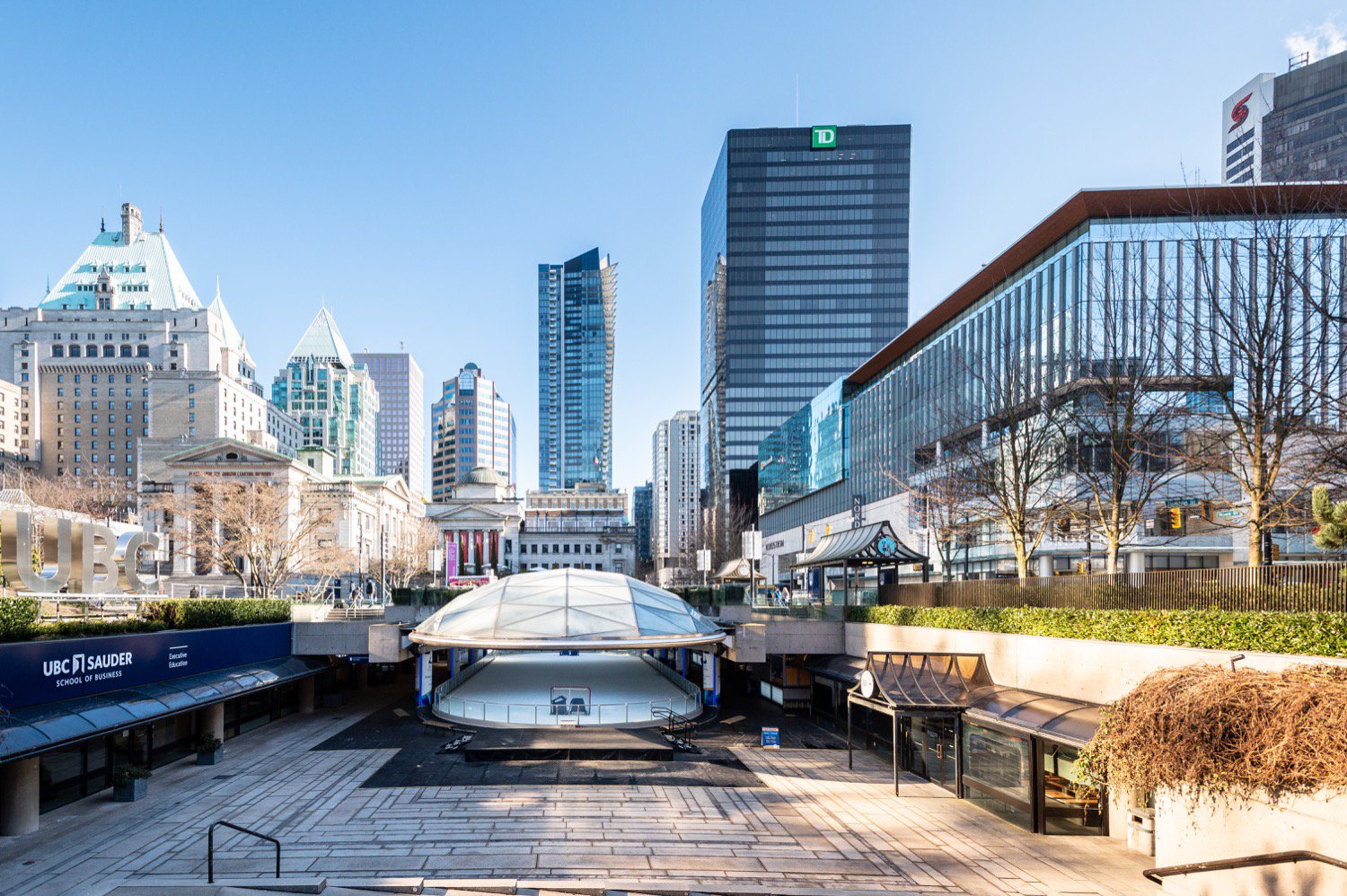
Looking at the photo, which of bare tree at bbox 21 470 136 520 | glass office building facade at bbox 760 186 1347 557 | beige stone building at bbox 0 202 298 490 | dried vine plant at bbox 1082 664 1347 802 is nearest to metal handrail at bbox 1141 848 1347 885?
dried vine plant at bbox 1082 664 1347 802

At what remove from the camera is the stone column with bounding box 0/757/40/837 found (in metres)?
18.2

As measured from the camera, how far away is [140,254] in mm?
170625

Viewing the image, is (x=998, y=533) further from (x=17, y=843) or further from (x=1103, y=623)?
(x=17, y=843)

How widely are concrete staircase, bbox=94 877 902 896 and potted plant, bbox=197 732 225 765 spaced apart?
1125 centimetres

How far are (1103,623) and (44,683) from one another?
26.1 meters

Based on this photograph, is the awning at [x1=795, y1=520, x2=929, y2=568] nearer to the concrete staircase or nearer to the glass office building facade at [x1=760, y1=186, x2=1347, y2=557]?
the glass office building facade at [x1=760, y1=186, x2=1347, y2=557]

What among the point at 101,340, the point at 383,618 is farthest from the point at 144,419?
the point at 383,618

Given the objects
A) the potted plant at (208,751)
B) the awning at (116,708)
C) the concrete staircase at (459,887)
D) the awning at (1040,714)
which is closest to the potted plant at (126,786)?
the awning at (116,708)

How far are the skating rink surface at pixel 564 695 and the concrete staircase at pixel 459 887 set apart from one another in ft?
50.0

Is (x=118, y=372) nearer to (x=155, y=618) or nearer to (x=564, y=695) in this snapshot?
(x=155, y=618)

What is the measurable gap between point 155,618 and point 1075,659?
92.5 ft

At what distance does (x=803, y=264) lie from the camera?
131750 mm

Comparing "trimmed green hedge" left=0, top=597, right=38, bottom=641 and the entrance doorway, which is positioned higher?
"trimmed green hedge" left=0, top=597, right=38, bottom=641

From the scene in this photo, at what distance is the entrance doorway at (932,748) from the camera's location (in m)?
22.9
